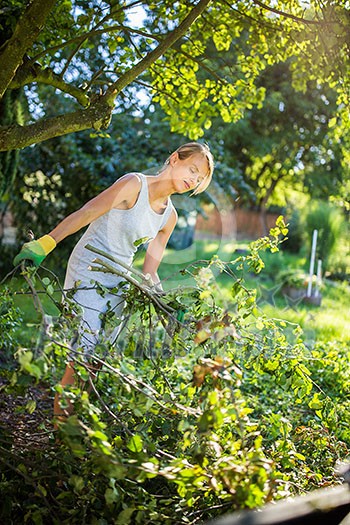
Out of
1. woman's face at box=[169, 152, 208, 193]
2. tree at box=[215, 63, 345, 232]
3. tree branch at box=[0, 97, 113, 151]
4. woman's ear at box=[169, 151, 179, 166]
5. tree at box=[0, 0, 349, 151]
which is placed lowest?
woman's face at box=[169, 152, 208, 193]

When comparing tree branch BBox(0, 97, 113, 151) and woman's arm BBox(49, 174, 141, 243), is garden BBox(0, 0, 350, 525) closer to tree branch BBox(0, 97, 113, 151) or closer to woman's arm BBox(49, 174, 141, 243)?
tree branch BBox(0, 97, 113, 151)

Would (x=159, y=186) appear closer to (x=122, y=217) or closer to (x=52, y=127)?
(x=122, y=217)

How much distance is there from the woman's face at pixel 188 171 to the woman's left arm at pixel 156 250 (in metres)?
0.31

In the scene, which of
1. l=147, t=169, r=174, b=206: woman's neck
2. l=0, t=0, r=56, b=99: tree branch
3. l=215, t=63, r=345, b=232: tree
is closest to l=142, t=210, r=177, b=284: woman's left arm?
l=147, t=169, r=174, b=206: woman's neck

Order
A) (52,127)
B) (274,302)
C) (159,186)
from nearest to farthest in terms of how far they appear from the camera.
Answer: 1. (52,127)
2. (159,186)
3. (274,302)

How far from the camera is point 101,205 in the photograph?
112 inches

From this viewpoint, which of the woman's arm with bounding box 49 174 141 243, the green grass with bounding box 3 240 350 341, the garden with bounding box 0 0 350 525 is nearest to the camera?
the garden with bounding box 0 0 350 525

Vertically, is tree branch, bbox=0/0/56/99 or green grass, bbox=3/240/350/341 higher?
tree branch, bbox=0/0/56/99

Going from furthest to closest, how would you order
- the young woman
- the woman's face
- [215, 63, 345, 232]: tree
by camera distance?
1. [215, 63, 345, 232]: tree
2. the woman's face
3. the young woman

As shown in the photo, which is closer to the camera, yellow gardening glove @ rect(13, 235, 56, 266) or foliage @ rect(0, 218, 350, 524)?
foliage @ rect(0, 218, 350, 524)

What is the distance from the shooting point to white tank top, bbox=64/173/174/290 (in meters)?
2.94

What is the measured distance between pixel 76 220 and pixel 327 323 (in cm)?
554

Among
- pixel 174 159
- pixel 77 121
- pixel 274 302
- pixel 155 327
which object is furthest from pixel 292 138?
pixel 155 327

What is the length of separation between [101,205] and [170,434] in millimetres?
1037
